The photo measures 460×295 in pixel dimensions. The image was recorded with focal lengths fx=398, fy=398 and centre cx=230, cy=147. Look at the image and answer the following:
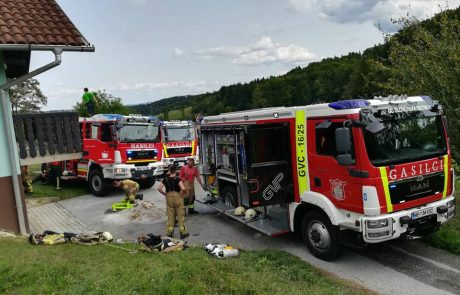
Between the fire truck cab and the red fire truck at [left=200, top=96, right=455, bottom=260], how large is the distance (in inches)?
265

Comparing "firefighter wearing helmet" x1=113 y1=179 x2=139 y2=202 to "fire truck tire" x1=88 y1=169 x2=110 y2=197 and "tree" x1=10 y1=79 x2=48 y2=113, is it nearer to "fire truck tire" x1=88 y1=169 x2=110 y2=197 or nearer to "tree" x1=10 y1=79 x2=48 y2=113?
"fire truck tire" x1=88 y1=169 x2=110 y2=197

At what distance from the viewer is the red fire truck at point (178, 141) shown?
16625 millimetres

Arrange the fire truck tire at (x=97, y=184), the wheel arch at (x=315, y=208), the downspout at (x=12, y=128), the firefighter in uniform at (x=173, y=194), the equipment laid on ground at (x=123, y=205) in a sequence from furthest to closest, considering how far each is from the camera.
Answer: the fire truck tire at (x=97, y=184)
the equipment laid on ground at (x=123, y=205)
the firefighter in uniform at (x=173, y=194)
the downspout at (x=12, y=128)
the wheel arch at (x=315, y=208)

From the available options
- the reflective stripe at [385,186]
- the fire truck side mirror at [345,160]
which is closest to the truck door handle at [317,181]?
the fire truck side mirror at [345,160]

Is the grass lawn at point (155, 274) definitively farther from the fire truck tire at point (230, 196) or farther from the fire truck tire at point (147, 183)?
the fire truck tire at point (147, 183)

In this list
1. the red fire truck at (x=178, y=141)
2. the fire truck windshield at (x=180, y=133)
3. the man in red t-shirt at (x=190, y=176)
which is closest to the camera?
the man in red t-shirt at (x=190, y=176)

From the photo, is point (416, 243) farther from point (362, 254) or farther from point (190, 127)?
point (190, 127)

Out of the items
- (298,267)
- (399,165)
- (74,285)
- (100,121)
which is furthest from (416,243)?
(100,121)

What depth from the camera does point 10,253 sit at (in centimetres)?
652

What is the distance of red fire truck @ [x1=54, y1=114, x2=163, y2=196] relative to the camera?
1387 cm

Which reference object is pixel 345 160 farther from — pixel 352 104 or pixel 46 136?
pixel 46 136

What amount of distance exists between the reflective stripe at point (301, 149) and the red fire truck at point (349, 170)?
0.02 m

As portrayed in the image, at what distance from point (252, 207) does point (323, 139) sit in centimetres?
223

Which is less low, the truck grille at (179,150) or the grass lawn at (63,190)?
the truck grille at (179,150)
